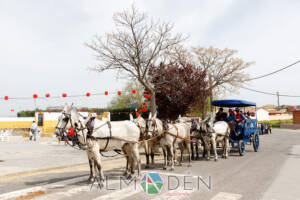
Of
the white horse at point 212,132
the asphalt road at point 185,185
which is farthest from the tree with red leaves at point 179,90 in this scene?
the asphalt road at point 185,185

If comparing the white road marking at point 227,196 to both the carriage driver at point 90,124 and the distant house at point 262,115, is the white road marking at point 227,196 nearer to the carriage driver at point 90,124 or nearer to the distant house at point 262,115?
the carriage driver at point 90,124

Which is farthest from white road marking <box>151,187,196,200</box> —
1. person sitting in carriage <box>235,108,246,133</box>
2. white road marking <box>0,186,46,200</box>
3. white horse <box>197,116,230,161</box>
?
person sitting in carriage <box>235,108,246,133</box>

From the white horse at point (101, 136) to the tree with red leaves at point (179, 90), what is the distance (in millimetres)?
11121

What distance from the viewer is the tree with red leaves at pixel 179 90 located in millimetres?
19328

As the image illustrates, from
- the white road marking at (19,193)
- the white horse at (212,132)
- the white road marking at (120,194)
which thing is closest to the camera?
the white road marking at (120,194)

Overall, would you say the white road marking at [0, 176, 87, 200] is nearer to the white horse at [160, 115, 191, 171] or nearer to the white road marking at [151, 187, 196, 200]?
the white road marking at [151, 187, 196, 200]

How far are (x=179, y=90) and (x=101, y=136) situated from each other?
1333 cm

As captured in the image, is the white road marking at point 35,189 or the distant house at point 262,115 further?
the distant house at point 262,115

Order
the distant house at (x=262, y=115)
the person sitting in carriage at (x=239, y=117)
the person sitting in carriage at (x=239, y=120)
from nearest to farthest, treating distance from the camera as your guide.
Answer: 1. the person sitting in carriage at (x=239, y=120)
2. the person sitting in carriage at (x=239, y=117)
3. the distant house at (x=262, y=115)

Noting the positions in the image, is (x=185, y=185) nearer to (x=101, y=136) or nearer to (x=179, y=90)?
(x=101, y=136)

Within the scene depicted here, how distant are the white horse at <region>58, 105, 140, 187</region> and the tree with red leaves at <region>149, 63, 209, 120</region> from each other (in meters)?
11.1

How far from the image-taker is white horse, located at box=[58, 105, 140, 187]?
6.92 metres

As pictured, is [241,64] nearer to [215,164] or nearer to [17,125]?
[215,164]

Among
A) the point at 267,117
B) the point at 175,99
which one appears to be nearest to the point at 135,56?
the point at 175,99
